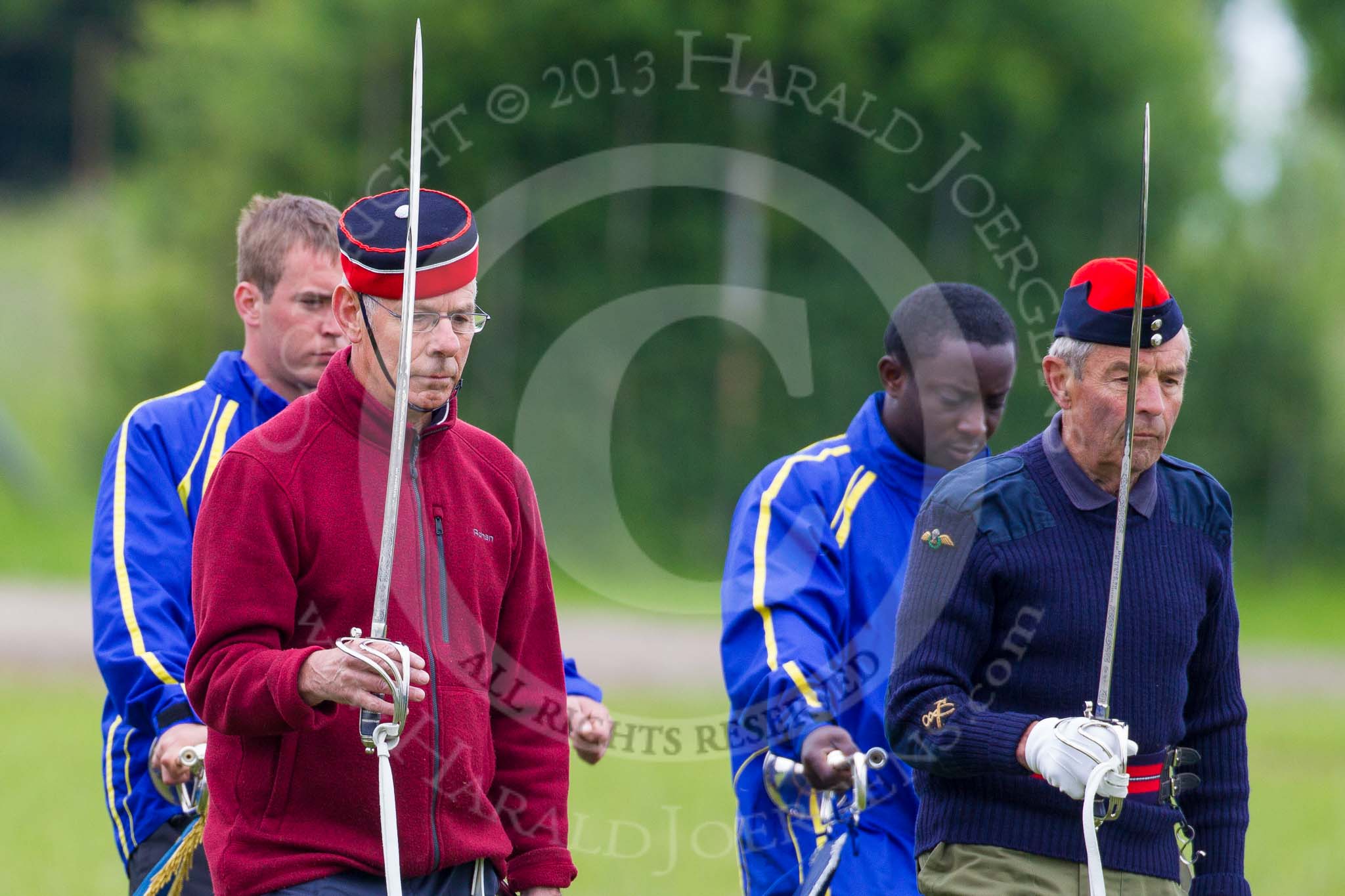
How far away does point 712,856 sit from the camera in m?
9.37

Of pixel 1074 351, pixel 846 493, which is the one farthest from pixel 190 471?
pixel 1074 351

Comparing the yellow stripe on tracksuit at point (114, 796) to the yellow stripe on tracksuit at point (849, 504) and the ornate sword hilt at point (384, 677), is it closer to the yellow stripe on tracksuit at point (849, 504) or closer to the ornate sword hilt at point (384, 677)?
the ornate sword hilt at point (384, 677)

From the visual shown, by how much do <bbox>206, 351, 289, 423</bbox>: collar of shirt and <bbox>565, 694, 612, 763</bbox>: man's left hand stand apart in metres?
1.14

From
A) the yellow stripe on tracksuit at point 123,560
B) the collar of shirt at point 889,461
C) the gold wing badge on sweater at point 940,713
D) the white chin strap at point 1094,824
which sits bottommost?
the white chin strap at point 1094,824

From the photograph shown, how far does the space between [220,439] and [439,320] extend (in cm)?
150

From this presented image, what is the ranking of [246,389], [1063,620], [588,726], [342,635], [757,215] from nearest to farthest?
[342,635]
[1063,620]
[588,726]
[246,389]
[757,215]

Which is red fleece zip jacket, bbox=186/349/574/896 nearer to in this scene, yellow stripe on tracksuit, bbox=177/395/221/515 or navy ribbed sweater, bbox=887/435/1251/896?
navy ribbed sweater, bbox=887/435/1251/896

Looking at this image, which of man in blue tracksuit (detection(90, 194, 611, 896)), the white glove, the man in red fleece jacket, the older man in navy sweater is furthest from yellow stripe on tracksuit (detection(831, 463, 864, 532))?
the white glove

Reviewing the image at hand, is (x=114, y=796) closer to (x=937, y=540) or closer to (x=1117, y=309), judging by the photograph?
(x=937, y=540)

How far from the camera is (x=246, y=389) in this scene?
466cm

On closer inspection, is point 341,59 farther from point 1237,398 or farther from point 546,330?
point 1237,398

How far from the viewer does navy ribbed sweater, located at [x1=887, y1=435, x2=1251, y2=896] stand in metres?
3.49

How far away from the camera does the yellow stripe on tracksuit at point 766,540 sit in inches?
183

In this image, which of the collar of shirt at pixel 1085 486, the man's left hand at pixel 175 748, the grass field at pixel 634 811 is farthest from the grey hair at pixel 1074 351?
the grass field at pixel 634 811
